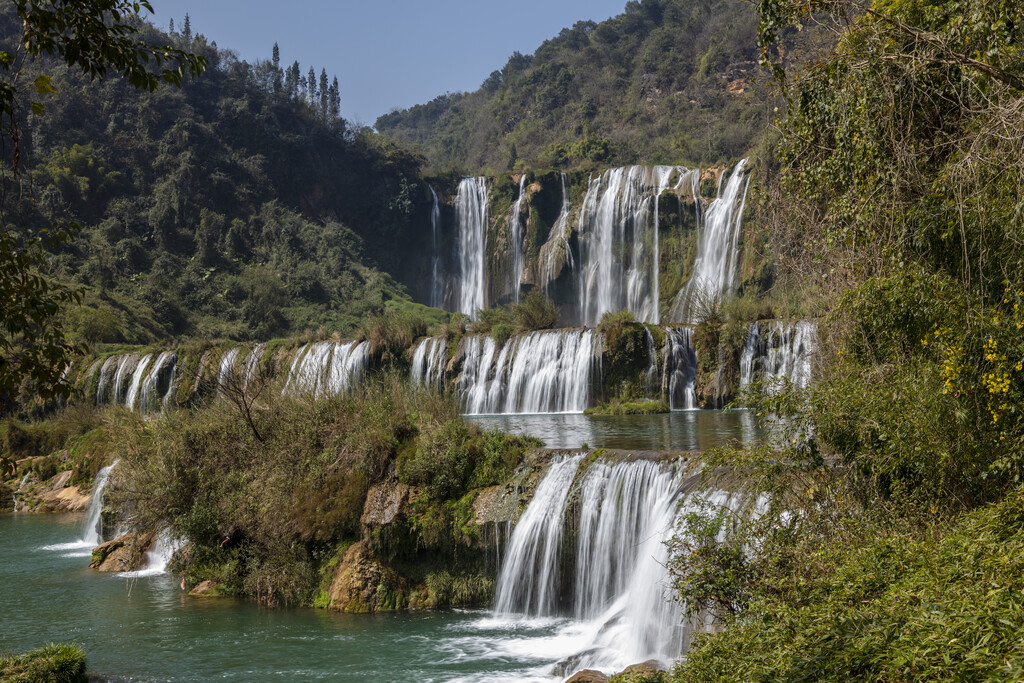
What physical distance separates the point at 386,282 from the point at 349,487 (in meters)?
45.6

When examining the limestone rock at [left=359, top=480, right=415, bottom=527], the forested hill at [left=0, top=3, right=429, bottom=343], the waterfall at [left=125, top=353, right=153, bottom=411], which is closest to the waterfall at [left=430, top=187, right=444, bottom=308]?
the forested hill at [left=0, top=3, right=429, bottom=343]

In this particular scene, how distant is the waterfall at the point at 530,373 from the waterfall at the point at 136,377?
45.4 feet

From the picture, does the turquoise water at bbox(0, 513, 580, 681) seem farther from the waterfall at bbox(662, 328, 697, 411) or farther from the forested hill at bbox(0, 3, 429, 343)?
the forested hill at bbox(0, 3, 429, 343)

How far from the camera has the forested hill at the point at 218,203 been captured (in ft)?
164

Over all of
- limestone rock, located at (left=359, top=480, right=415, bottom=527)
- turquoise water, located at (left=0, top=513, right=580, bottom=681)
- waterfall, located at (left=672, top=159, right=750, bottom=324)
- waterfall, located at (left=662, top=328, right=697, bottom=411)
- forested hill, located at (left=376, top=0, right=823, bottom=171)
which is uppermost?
forested hill, located at (left=376, top=0, right=823, bottom=171)

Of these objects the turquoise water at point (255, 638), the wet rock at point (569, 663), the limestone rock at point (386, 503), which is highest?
the limestone rock at point (386, 503)

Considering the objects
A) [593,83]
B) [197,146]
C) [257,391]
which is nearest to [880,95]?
[257,391]

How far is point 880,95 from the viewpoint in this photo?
28.3 feet

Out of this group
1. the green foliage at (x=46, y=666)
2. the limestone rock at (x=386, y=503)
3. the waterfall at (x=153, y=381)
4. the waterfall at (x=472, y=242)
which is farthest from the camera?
the waterfall at (x=472, y=242)

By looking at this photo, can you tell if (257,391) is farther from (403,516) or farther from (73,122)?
(73,122)

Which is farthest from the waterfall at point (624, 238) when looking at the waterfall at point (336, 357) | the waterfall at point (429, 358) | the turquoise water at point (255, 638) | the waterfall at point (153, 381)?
the turquoise water at point (255, 638)

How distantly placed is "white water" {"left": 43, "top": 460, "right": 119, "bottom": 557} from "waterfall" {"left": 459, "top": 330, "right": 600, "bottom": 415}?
39.1ft

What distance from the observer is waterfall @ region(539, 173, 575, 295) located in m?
45.0

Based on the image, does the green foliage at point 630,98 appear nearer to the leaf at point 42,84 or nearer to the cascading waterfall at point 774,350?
the cascading waterfall at point 774,350
